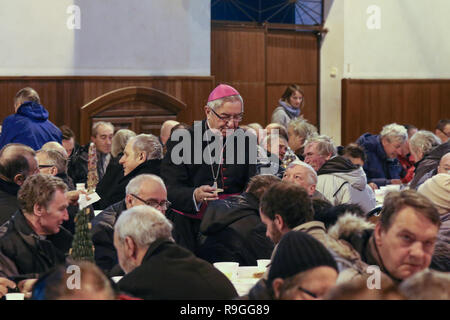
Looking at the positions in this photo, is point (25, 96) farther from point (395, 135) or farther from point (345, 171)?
point (395, 135)

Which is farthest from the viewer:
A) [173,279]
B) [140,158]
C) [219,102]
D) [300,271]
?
[140,158]

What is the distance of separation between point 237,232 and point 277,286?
7.50 feet

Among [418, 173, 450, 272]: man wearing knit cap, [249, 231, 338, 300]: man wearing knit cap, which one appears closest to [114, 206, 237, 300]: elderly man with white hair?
[249, 231, 338, 300]: man wearing knit cap

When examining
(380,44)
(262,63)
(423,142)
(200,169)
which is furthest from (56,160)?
(380,44)

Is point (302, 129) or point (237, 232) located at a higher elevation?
point (302, 129)

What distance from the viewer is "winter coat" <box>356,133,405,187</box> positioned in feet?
31.5

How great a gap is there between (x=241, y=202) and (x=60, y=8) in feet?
21.8

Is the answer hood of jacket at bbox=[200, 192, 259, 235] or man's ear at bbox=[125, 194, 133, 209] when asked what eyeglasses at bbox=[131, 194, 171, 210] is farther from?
hood of jacket at bbox=[200, 192, 259, 235]

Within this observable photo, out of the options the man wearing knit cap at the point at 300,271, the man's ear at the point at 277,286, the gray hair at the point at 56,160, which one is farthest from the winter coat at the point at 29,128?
the man's ear at the point at 277,286

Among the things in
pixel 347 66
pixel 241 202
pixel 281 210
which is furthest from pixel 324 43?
pixel 281 210

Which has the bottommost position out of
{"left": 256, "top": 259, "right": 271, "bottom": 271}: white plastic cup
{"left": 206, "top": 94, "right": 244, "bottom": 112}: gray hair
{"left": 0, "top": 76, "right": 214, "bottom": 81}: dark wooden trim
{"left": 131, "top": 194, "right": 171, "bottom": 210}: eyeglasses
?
{"left": 256, "top": 259, "right": 271, "bottom": 271}: white plastic cup

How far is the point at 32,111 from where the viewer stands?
8508 millimetres

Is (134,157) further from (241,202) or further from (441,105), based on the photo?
(441,105)

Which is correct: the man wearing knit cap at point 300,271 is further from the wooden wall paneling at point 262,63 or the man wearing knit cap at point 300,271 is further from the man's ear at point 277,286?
the wooden wall paneling at point 262,63
